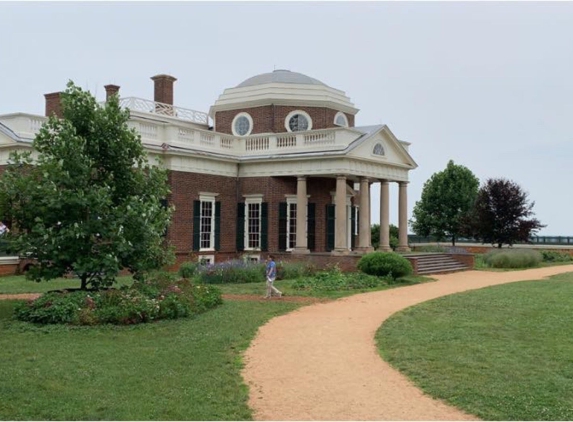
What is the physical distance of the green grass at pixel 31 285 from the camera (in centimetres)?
1833

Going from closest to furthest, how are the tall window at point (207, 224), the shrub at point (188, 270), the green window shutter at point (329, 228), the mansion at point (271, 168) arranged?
1. the shrub at point (188, 270)
2. the mansion at point (271, 168)
3. the tall window at point (207, 224)
4. the green window shutter at point (329, 228)

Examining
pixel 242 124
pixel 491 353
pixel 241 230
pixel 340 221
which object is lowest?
pixel 491 353

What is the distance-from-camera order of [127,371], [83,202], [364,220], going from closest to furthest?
[127,371] < [83,202] < [364,220]

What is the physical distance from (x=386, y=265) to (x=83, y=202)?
1240cm

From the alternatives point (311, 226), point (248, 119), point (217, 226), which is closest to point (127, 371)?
point (217, 226)

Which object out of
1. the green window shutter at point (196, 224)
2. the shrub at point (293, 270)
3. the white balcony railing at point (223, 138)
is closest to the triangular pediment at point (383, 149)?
the white balcony railing at point (223, 138)

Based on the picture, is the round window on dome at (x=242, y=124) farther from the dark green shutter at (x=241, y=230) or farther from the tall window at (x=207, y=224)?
the tall window at (x=207, y=224)

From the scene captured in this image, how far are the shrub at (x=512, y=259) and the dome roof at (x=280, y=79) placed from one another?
40.7 ft

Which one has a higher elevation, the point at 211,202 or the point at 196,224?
the point at 211,202

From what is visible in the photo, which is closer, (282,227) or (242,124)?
(282,227)

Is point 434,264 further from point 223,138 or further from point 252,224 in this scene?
point 223,138

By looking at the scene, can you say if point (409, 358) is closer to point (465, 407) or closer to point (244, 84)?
point (465, 407)

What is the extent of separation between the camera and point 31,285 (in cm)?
1970

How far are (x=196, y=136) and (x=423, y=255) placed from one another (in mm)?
11711
